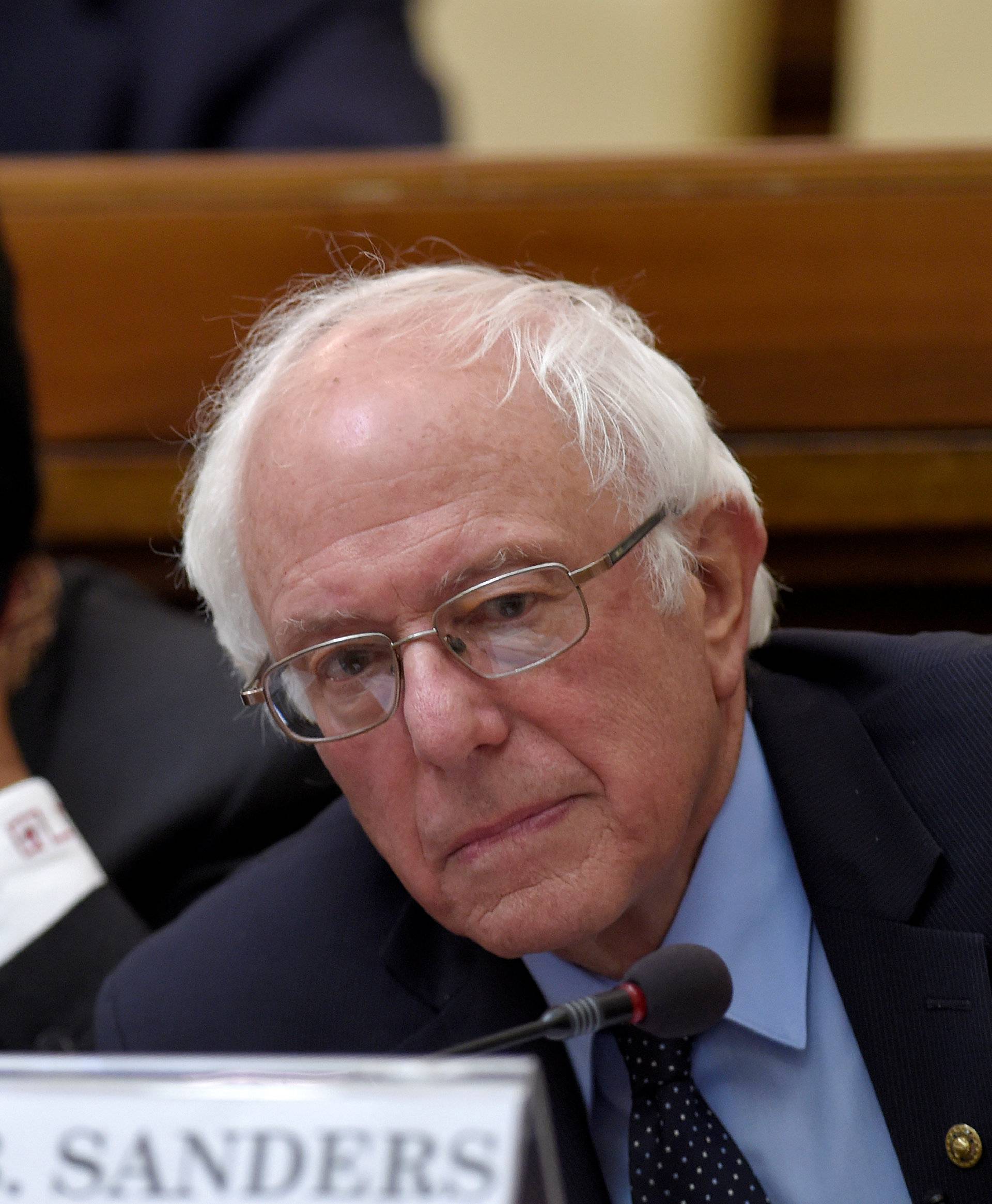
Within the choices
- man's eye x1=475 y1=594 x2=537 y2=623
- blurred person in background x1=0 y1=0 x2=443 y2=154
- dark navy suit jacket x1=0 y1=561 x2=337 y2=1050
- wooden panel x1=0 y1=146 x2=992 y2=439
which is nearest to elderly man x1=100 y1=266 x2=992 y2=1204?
man's eye x1=475 y1=594 x2=537 y2=623

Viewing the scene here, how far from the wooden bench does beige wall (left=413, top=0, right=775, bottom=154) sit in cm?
145

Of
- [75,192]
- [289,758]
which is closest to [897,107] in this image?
[75,192]

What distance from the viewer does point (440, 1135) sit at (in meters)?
0.71

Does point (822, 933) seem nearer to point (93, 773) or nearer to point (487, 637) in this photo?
point (487, 637)

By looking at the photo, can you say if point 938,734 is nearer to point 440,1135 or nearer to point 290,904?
point 290,904

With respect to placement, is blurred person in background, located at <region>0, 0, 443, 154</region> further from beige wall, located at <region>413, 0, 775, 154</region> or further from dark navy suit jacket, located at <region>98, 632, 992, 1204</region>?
dark navy suit jacket, located at <region>98, 632, 992, 1204</region>

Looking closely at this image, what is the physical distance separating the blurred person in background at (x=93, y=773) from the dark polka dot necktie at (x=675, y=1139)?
0.65 m

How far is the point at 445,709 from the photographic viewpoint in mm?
1247

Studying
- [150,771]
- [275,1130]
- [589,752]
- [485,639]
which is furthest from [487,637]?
[150,771]

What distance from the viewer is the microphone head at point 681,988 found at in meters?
1.05

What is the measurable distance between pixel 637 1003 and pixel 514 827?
0.26 meters

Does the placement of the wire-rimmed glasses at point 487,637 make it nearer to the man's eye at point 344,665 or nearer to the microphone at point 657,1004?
the man's eye at point 344,665

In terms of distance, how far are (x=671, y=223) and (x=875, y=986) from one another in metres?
1.18

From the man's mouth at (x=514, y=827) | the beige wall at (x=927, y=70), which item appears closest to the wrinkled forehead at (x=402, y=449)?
the man's mouth at (x=514, y=827)
